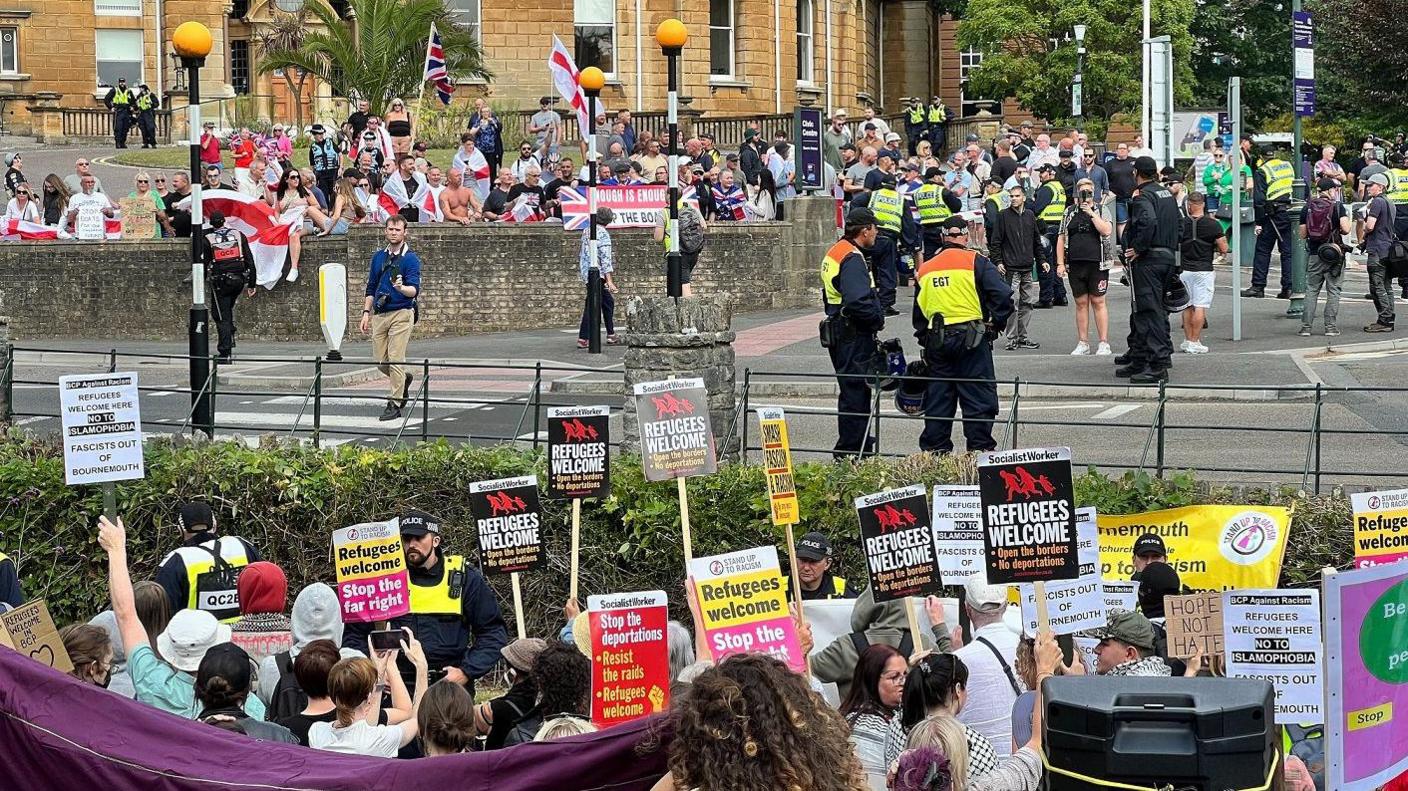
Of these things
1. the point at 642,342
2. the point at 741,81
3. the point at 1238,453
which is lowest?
the point at 1238,453

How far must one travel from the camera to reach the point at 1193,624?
7715 millimetres

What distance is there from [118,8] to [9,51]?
326 centimetres

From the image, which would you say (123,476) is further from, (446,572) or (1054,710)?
(1054,710)

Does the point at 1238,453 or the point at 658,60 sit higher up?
the point at 658,60

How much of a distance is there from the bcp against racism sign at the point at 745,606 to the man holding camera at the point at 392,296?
36.5 feet

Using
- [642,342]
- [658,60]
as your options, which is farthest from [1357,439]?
[658,60]

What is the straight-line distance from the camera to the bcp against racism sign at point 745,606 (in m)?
7.96

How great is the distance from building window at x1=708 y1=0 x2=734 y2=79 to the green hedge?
38110mm

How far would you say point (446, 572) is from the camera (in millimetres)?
9984

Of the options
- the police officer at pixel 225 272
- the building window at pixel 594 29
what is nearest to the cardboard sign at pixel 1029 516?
the police officer at pixel 225 272

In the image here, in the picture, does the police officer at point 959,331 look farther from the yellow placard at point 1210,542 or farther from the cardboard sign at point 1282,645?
the cardboard sign at point 1282,645

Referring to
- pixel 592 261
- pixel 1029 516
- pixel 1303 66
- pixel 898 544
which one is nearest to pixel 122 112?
pixel 592 261

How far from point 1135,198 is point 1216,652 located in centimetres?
1153

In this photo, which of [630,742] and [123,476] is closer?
[630,742]
